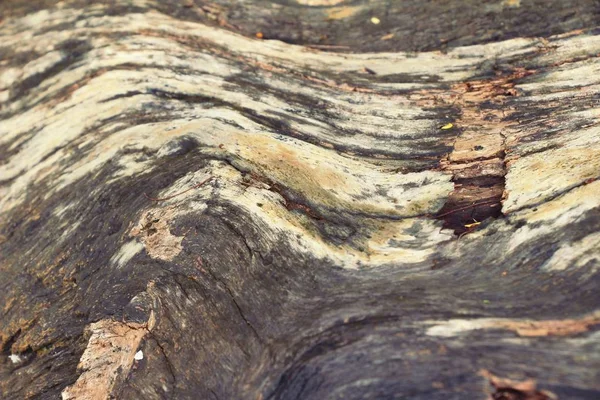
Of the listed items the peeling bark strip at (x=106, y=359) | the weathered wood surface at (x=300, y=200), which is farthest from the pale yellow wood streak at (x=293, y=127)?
the peeling bark strip at (x=106, y=359)

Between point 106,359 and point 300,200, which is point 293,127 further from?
point 106,359

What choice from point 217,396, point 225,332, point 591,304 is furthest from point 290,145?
point 591,304

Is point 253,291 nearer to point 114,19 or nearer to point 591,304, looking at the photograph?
point 591,304

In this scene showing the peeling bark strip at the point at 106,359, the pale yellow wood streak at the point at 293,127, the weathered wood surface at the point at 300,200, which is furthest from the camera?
the pale yellow wood streak at the point at 293,127

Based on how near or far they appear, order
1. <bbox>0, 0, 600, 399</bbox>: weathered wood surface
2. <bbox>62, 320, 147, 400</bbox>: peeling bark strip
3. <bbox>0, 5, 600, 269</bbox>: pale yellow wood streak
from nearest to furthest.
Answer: <bbox>0, 0, 600, 399</bbox>: weathered wood surface → <bbox>62, 320, 147, 400</bbox>: peeling bark strip → <bbox>0, 5, 600, 269</bbox>: pale yellow wood streak

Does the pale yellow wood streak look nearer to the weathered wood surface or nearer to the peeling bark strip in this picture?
the weathered wood surface

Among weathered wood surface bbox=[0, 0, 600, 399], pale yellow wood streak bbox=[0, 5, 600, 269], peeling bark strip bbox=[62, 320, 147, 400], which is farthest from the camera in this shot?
pale yellow wood streak bbox=[0, 5, 600, 269]

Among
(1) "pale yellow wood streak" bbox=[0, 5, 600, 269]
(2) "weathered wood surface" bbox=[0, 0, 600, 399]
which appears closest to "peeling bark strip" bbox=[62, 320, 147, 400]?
(2) "weathered wood surface" bbox=[0, 0, 600, 399]

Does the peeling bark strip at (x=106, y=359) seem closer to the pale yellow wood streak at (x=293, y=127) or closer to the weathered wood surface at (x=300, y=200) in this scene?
the weathered wood surface at (x=300, y=200)

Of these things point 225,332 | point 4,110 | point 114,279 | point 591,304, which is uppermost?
point 591,304
